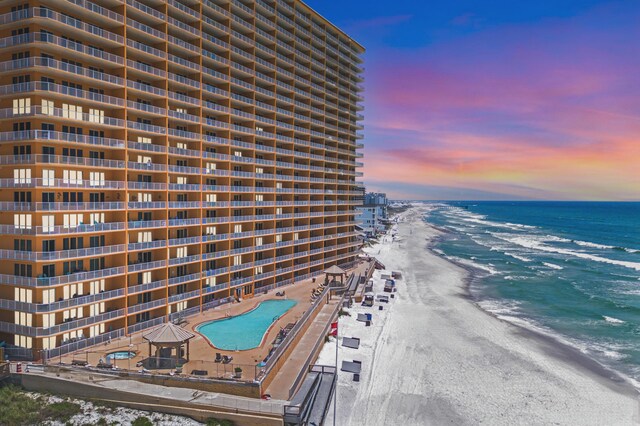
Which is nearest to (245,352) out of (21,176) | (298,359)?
(298,359)

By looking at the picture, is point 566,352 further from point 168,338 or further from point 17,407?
point 17,407

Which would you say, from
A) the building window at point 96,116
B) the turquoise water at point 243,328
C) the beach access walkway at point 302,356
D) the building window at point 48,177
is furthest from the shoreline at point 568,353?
the building window at point 48,177

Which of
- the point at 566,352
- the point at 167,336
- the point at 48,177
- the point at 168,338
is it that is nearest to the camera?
the point at 168,338

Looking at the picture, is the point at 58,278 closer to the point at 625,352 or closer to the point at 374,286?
the point at 374,286

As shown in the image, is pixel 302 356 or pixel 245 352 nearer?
pixel 245 352

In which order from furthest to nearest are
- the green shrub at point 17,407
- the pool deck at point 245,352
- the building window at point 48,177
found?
1. the building window at point 48,177
2. the pool deck at point 245,352
3. the green shrub at point 17,407

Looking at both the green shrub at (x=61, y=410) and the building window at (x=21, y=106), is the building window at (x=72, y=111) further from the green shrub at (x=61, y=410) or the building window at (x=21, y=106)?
the green shrub at (x=61, y=410)

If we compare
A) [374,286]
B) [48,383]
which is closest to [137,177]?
[48,383]
